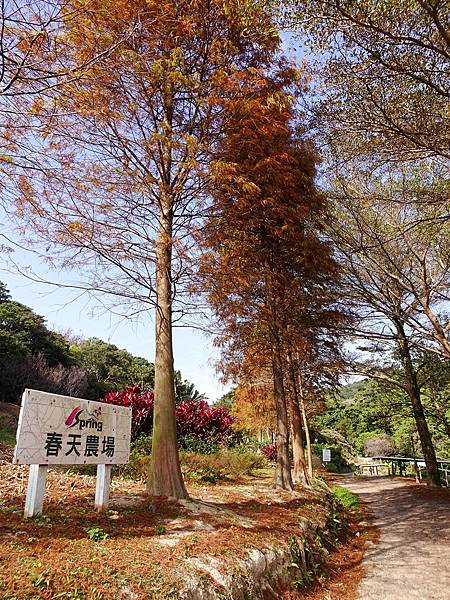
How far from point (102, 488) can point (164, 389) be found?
1.48 metres

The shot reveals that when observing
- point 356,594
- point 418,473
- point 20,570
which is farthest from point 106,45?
point 418,473

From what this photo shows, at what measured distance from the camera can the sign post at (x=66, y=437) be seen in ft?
12.2

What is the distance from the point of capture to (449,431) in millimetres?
14062

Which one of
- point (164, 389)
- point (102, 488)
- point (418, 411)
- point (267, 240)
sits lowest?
point (102, 488)

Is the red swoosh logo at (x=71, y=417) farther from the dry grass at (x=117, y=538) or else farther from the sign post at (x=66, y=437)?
the dry grass at (x=117, y=538)

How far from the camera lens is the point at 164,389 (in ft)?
18.4

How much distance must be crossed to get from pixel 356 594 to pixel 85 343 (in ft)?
100

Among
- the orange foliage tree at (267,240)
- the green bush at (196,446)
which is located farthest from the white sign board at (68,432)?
the green bush at (196,446)

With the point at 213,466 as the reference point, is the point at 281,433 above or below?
above

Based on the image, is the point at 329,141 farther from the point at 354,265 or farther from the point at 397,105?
the point at 354,265

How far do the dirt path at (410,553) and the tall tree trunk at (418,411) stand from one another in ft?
7.25

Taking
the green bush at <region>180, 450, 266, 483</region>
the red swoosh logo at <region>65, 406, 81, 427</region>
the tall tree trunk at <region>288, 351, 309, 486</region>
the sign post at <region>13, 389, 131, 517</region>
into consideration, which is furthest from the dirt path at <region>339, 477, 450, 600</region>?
the red swoosh logo at <region>65, 406, 81, 427</region>

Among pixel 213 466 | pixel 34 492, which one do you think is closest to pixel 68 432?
pixel 34 492

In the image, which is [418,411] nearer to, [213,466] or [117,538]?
[213,466]
